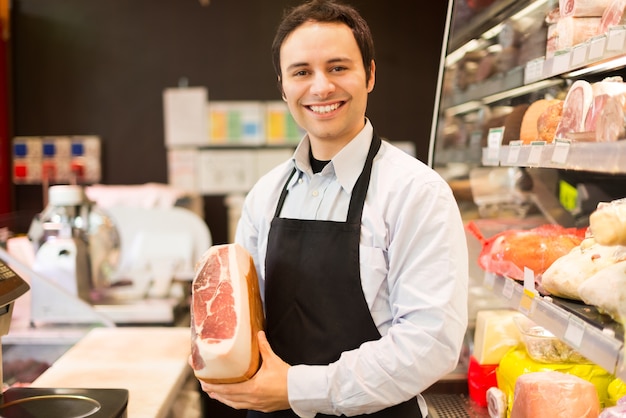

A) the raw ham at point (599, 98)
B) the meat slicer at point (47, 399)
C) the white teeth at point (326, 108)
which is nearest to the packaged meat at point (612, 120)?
the raw ham at point (599, 98)

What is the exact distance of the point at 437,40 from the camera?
16.9 ft

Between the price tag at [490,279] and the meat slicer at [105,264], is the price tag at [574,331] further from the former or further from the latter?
the meat slicer at [105,264]

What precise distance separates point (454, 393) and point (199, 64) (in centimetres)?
386

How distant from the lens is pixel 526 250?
181 cm

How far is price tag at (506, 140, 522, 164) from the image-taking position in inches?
69.3

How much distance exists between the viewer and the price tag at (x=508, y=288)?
1718 millimetres

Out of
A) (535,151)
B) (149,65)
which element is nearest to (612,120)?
(535,151)

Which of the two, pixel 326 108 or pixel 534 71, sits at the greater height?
pixel 534 71

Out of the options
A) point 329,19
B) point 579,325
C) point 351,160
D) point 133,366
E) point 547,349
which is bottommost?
point 133,366

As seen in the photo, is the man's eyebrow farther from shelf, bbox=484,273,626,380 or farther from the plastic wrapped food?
the plastic wrapped food

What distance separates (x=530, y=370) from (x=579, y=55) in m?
0.89

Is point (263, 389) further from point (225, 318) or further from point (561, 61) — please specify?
point (561, 61)

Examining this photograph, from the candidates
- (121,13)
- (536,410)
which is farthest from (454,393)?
(121,13)

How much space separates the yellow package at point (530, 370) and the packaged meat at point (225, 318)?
79 cm
